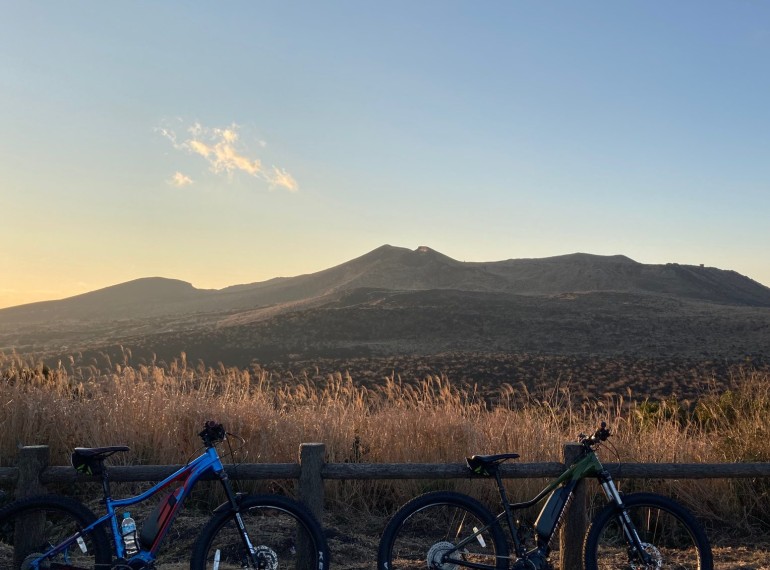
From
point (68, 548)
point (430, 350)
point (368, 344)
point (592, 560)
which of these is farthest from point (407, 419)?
point (368, 344)

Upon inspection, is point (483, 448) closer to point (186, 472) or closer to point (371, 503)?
point (371, 503)

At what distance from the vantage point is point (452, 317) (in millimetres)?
58375

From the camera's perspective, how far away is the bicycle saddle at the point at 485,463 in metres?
4.58

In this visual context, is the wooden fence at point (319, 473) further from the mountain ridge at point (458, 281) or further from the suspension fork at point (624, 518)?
the mountain ridge at point (458, 281)

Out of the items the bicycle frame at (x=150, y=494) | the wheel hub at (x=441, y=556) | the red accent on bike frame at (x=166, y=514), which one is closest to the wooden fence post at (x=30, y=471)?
the bicycle frame at (x=150, y=494)

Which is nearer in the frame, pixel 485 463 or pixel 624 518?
pixel 624 518

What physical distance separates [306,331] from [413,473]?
4960cm

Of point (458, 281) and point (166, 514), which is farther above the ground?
point (458, 281)

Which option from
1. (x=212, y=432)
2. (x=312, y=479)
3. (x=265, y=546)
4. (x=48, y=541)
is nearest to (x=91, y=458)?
(x=48, y=541)

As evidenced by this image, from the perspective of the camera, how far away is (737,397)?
1009cm

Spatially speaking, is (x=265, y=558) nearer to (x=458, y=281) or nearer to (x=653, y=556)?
(x=653, y=556)

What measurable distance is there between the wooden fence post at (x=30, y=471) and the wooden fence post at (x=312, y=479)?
1.80m

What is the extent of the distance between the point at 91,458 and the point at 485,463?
2552mm

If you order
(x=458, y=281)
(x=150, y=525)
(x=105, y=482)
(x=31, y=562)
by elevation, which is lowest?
(x=31, y=562)
